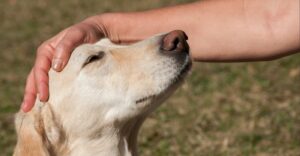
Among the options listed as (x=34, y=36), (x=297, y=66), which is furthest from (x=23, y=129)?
(x=34, y=36)

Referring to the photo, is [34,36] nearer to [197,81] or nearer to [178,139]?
[197,81]

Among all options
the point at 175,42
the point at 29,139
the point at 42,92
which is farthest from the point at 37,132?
the point at 175,42

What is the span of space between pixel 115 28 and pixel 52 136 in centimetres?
82

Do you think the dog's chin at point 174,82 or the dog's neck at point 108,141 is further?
the dog's neck at point 108,141

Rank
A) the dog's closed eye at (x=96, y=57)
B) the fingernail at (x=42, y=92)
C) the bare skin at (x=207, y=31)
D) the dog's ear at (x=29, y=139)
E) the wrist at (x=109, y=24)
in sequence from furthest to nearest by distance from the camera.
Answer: the wrist at (x=109, y=24)
the dog's closed eye at (x=96, y=57)
the bare skin at (x=207, y=31)
the fingernail at (x=42, y=92)
the dog's ear at (x=29, y=139)

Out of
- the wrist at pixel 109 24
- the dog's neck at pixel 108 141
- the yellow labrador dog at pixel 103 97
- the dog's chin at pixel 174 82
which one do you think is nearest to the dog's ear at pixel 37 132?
the yellow labrador dog at pixel 103 97

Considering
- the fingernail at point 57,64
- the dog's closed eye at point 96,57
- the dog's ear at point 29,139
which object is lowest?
the dog's ear at point 29,139

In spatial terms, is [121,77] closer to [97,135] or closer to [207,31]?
[97,135]

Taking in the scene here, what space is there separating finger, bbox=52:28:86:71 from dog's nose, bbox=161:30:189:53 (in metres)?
0.52

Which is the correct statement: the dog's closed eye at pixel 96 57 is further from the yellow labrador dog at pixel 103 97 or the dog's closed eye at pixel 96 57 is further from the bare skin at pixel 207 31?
the bare skin at pixel 207 31

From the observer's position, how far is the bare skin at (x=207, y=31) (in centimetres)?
390

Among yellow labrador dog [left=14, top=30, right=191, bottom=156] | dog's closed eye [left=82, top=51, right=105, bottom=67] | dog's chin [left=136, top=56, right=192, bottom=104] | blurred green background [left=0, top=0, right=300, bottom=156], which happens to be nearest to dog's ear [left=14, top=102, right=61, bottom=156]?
yellow labrador dog [left=14, top=30, right=191, bottom=156]

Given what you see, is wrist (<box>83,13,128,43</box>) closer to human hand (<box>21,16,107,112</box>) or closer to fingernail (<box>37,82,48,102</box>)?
human hand (<box>21,16,107,112</box>)

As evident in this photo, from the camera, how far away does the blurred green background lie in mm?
5684
